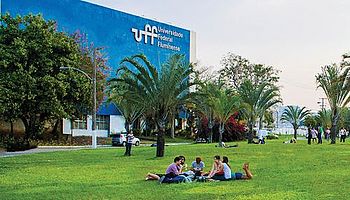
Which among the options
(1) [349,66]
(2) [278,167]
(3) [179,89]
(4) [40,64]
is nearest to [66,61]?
(4) [40,64]

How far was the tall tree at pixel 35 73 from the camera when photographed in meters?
A: 39.3

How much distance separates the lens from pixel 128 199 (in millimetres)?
12555

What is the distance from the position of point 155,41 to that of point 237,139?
60.4ft

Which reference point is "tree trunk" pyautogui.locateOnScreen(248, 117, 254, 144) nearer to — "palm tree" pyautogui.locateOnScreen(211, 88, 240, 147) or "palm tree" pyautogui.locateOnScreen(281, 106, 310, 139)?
"palm tree" pyautogui.locateOnScreen(211, 88, 240, 147)

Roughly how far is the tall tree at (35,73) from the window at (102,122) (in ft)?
69.3

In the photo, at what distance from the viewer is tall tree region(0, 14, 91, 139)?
3928cm

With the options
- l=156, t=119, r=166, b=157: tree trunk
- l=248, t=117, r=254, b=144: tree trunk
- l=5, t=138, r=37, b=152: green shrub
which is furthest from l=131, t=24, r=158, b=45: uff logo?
l=156, t=119, r=166, b=157: tree trunk

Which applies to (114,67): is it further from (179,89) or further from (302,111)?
(179,89)

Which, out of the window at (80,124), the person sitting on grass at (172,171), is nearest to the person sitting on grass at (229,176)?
the person sitting on grass at (172,171)

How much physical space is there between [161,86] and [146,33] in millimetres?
42073

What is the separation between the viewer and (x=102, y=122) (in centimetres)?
6688

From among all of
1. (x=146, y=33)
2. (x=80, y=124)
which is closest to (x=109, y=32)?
(x=146, y=33)

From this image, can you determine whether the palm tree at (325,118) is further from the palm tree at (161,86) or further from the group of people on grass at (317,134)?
the palm tree at (161,86)

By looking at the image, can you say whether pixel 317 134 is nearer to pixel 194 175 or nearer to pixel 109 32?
pixel 109 32
